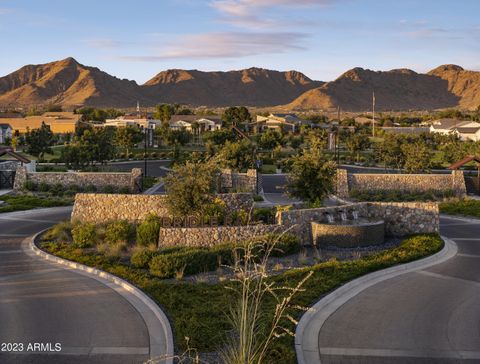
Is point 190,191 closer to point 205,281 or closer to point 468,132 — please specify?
point 205,281

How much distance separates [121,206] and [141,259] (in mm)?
7289

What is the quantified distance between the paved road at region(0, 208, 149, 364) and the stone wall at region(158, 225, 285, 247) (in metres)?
3.98

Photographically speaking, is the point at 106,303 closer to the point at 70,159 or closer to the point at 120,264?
the point at 120,264

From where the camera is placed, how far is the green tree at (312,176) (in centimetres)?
2578

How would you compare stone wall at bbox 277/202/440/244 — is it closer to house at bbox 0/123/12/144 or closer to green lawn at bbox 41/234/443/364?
green lawn at bbox 41/234/443/364

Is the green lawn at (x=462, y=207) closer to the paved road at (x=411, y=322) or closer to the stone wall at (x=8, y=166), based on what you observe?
the paved road at (x=411, y=322)

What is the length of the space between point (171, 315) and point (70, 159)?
33.0m

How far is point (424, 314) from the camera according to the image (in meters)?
14.1

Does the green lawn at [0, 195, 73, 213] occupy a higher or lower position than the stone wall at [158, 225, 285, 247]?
lower

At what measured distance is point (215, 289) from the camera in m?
15.6

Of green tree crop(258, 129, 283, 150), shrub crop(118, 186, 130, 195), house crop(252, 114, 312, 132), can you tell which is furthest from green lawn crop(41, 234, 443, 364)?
house crop(252, 114, 312, 132)

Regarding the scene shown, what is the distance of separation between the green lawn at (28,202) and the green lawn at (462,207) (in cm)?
2145

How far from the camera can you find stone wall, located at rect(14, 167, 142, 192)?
3641 cm

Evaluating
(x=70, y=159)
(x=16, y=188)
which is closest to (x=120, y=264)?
(x=16, y=188)
